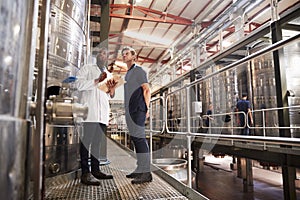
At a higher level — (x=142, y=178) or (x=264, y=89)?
(x=264, y=89)

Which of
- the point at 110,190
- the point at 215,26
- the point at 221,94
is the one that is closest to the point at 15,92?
the point at 110,190

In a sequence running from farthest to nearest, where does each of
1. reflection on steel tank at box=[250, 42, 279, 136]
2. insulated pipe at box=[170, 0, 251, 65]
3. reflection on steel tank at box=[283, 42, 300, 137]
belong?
reflection on steel tank at box=[250, 42, 279, 136] < insulated pipe at box=[170, 0, 251, 65] < reflection on steel tank at box=[283, 42, 300, 137]

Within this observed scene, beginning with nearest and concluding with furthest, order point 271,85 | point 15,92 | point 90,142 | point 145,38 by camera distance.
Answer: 1. point 15,92
2. point 90,142
3. point 271,85
4. point 145,38

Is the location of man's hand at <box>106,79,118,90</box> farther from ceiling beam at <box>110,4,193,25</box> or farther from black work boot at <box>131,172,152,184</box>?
ceiling beam at <box>110,4,193,25</box>

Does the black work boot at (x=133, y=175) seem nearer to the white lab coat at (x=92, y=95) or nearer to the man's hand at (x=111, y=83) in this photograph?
the white lab coat at (x=92, y=95)

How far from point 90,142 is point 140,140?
0.36m

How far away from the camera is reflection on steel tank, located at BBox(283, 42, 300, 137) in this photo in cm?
339

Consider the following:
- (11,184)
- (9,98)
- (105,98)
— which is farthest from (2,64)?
(105,98)

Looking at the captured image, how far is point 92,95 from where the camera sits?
155cm

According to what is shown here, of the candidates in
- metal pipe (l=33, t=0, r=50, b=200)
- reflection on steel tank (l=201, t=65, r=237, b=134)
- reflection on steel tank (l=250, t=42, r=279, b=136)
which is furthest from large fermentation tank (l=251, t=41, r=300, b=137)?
metal pipe (l=33, t=0, r=50, b=200)

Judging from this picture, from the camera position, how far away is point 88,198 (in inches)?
47.6

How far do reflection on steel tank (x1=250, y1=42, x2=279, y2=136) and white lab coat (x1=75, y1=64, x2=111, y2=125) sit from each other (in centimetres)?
323

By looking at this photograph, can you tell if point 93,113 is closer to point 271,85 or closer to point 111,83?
point 111,83

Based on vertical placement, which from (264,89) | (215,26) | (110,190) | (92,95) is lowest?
(110,190)
